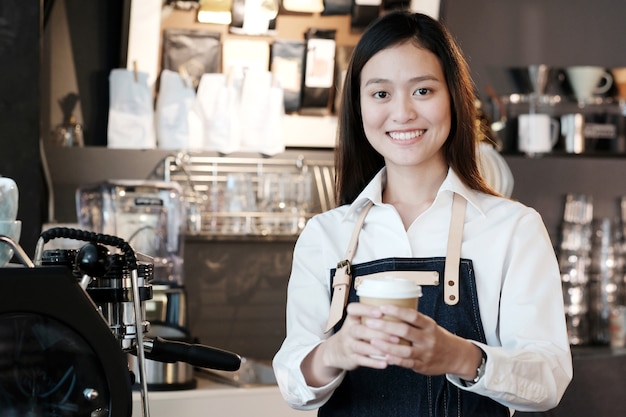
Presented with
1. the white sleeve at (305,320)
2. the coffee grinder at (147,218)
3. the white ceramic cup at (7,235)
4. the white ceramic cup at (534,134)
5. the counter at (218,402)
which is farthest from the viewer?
the white ceramic cup at (534,134)

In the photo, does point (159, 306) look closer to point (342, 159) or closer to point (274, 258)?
point (274, 258)

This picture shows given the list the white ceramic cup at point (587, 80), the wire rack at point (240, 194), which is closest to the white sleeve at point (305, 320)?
the wire rack at point (240, 194)

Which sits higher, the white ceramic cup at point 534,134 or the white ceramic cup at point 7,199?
the white ceramic cup at point 534,134

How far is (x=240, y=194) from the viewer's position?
387 cm

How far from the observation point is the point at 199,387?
10.3ft

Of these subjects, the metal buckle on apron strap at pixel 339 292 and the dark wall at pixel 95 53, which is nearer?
the metal buckle on apron strap at pixel 339 292

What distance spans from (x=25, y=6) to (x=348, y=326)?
212 centimetres

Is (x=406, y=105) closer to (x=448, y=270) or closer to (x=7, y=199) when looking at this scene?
(x=448, y=270)

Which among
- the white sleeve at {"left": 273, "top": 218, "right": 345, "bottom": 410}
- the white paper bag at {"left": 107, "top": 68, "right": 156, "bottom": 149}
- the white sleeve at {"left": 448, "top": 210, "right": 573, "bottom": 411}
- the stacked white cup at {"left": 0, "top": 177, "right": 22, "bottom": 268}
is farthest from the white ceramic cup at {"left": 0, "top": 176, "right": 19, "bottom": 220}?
the white paper bag at {"left": 107, "top": 68, "right": 156, "bottom": 149}

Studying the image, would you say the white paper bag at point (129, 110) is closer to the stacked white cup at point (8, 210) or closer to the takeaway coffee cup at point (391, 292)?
the stacked white cup at point (8, 210)

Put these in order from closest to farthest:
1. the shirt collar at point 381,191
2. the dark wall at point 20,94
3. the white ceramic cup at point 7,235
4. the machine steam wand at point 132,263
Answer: the machine steam wand at point 132,263
the white ceramic cup at point 7,235
the shirt collar at point 381,191
the dark wall at point 20,94

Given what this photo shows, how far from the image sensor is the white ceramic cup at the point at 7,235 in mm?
1393

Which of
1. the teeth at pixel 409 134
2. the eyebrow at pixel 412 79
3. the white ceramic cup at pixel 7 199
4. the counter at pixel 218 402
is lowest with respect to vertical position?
the counter at pixel 218 402

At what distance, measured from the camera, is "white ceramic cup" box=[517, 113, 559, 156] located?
436 centimetres
